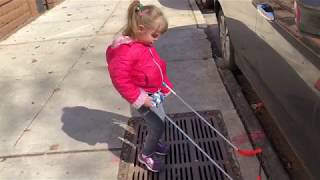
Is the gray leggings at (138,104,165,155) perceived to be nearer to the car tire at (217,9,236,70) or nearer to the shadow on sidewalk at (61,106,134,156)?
the shadow on sidewalk at (61,106,134,156)

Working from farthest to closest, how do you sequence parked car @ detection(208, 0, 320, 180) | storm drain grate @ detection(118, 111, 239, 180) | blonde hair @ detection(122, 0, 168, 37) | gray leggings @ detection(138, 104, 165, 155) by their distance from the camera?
storm drain grate @ detection(118, 111, 239, 180), gray leggings @ detection(138, 104, 165, 155), blonde hair @ detection(122, 0, 168, 37), parked car @ detection(208, 0, 320, 180)

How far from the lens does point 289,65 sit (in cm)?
276

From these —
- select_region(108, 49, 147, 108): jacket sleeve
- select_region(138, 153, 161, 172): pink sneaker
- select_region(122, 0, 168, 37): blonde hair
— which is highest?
select_region(122, 0, 168, 37): blonde hair

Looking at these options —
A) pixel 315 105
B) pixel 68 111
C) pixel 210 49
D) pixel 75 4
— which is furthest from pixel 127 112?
pixel 75 4

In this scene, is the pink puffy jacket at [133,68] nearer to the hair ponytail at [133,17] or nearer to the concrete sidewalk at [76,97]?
the hair ponytail at [133,17]

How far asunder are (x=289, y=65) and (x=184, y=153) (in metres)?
1.41

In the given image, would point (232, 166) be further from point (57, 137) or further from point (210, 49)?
point (210, 49)

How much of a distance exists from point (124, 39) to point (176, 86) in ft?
7.50

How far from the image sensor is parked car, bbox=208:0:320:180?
7.68ft

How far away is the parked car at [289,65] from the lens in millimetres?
2342

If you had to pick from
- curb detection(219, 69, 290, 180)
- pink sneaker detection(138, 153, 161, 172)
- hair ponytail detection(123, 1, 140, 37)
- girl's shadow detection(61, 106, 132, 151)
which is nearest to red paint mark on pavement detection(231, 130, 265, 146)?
curb detection(219, 69, 290, 180)

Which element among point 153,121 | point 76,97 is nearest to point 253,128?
point 153,121

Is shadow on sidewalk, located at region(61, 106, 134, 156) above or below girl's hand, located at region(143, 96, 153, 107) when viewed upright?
below

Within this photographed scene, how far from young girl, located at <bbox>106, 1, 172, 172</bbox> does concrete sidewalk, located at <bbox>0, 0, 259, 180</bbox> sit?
0.94 metres
